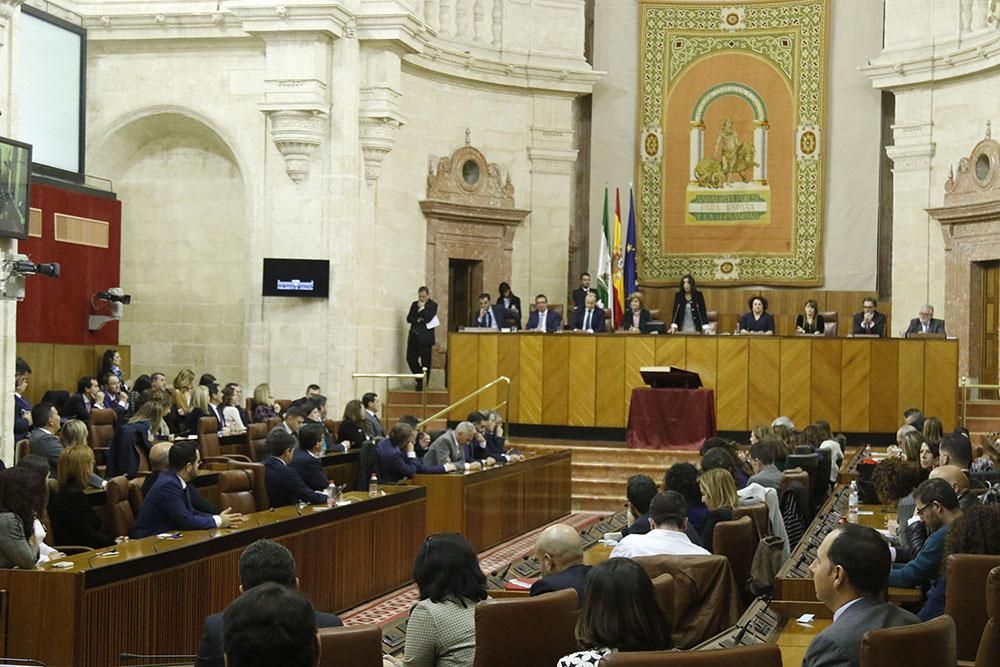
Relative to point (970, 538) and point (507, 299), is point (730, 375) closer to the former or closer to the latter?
Answer: point (507, 299)

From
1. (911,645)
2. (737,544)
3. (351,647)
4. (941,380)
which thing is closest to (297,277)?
(941,380)

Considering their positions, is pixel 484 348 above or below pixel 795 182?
below

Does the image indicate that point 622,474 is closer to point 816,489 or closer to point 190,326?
point 816,489

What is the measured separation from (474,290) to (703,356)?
457cm

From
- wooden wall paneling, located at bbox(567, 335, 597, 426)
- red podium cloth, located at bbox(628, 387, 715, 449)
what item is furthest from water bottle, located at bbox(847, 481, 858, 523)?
wooden wall paneling, located at bbox(567, 335, 597, 426)

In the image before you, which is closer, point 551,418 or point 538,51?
point 551,418

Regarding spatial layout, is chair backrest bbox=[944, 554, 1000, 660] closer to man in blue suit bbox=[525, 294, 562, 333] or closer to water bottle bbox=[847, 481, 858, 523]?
water bottle bbox=[847, 481, 858, 523]

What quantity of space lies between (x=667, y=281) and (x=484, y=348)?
472 cm

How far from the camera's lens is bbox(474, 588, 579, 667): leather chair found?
4.14 metres

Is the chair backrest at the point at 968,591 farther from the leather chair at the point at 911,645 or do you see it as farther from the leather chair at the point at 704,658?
the leather chair at the point at 704,658

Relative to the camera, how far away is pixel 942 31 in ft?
62.1

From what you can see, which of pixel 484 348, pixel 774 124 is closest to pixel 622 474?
pixel 484 348

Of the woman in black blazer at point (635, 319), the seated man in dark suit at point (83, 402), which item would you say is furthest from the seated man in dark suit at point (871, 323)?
the seated man in dark suit at point (83, 402)

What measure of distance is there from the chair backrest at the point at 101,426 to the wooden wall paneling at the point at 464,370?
5.64m
